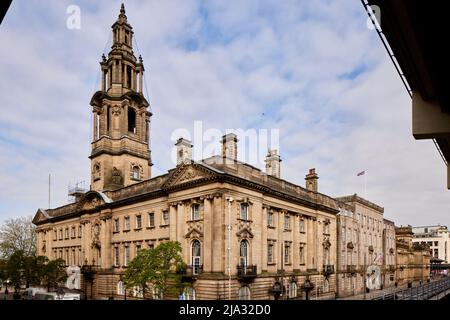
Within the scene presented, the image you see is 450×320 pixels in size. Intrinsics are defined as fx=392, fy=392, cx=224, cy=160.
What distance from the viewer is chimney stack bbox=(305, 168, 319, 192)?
4803cm

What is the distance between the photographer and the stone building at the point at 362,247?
51688 millimetres

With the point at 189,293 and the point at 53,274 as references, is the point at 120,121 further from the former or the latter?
the point at 189,293

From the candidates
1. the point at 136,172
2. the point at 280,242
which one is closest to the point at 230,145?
the point at 280,242

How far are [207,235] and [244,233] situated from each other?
3.37 meters

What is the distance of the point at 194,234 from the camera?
34.2 metres

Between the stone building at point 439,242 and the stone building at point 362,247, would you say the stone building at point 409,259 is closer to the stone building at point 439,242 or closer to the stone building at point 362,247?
the stone building at point 362,247

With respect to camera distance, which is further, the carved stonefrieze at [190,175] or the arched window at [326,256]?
the arched window at [326,256]

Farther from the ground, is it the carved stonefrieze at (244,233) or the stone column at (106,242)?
the carved stonefrieze at (244,233)

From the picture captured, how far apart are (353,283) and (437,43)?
173 ft

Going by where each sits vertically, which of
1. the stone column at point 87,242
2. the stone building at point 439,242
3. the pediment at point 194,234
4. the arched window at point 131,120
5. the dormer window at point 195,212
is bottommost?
the stone building at point 439,242

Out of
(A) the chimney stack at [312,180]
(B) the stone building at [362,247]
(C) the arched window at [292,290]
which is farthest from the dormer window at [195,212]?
(B) the stone building at [362,247]

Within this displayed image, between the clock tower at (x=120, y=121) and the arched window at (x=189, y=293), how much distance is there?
68.7 ft

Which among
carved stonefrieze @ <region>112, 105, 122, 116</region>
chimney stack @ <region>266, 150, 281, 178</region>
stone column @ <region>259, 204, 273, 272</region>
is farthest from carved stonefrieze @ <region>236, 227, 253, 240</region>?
carved stonefrieze @ <region>112, 105, 122, 116</region>
